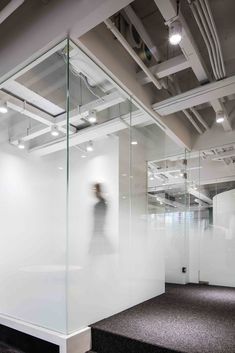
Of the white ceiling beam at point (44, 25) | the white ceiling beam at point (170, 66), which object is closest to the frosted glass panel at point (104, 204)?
the white ceiling beam at point (44, 25)

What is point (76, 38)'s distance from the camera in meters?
2.49

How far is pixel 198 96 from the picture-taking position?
3.50 metres

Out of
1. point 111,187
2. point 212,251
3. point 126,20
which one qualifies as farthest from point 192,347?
point 212,251

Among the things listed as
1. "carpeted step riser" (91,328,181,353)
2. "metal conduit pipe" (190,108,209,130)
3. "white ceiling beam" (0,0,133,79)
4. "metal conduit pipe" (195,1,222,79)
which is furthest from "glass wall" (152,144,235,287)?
"white ceiling beam" (0,0,133,79)

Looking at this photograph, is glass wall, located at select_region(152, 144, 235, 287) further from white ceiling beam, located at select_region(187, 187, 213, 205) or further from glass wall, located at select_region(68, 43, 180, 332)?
glass wall, located at select_region(68, 43, 180, 332)

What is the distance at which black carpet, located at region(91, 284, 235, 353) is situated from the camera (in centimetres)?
244

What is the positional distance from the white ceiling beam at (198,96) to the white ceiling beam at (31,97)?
1401mm

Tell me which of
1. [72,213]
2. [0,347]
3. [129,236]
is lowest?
[0,347]

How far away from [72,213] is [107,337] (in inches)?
52.8

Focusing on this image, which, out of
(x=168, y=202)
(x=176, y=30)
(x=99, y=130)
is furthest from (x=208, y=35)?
(x=168, y=202)

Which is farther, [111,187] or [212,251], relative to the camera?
[212,251]

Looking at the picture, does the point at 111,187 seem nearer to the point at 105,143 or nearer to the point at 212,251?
the point at 105,143

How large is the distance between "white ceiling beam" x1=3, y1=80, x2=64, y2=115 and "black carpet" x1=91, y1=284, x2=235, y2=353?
8.88 ft

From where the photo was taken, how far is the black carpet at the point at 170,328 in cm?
244
